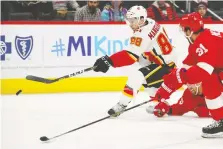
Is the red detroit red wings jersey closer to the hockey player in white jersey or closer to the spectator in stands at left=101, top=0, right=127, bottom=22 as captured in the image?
the hockey player in white jersey

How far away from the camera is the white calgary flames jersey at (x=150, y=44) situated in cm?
404

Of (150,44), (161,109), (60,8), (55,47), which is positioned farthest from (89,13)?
(161,109)

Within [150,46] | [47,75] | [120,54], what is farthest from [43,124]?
[47,75]

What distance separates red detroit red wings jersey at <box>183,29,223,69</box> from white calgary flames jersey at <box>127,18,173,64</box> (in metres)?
0.85

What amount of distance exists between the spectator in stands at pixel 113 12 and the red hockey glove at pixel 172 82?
266cm

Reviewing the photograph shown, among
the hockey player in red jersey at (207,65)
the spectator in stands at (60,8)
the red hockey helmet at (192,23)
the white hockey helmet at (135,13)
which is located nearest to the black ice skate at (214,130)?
the hockey player in red jersey at (207,65)

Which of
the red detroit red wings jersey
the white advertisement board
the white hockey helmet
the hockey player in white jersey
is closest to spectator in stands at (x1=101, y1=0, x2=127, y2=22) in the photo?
the white advertisement board

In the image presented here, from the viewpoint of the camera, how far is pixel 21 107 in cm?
468

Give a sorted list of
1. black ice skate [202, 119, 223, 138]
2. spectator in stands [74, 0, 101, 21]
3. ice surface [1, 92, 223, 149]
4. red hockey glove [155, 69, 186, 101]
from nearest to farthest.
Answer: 1. ice surface [1, 92, 223, 149]
2. black ice skate [202, 119, 223, 138]
3. red hockey glove [155, 69, 186, 101]
4. spectator in stands [74, 0, 101, 21]

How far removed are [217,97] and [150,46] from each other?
1.05 metres

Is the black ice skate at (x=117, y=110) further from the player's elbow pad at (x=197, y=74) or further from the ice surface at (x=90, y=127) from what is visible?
the player's elbow pad at (x=197, y=74)

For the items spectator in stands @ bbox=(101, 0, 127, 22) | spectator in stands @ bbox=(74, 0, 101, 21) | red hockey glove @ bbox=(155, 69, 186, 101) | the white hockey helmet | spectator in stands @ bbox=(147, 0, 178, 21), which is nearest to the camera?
red hockey glove @ bbox=(155, 69, 186, 101)

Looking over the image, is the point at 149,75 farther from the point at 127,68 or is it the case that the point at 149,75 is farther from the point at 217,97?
the point at 127,68

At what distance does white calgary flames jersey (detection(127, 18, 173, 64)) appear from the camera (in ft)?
13.3
